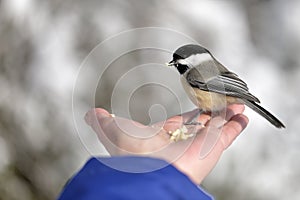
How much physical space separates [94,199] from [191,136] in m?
0.56

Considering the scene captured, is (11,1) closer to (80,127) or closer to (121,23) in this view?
(121,23)

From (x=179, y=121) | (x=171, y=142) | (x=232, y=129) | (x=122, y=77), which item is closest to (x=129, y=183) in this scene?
(x=171, y=142)

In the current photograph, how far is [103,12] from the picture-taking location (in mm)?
2277

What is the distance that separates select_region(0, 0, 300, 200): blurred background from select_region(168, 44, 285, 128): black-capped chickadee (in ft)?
0.92

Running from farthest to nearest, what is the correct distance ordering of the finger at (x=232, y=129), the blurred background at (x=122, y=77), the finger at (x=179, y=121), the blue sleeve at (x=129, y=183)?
1. the blurred background at (x=122, y=77)
2. the finger at (x=179, y=121)
3. the finger at (x=232, y=129)
4. the blue sleeve at (x=129, y=183)

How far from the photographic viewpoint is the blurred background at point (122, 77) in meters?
2.04

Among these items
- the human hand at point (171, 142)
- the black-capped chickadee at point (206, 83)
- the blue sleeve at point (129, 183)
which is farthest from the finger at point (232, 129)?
the blue sleeve at point (129, 183)

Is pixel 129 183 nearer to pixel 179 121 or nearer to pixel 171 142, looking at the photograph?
pixel 171 142

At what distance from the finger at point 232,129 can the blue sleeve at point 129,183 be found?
50 cm

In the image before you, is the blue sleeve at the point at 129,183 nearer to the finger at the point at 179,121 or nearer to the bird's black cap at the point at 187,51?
the finger at the point at 179,121

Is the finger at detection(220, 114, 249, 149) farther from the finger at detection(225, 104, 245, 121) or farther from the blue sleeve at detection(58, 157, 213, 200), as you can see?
the blue sleeve at detection(58, 157, 213, 200)

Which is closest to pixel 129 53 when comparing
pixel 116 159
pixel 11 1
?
pixel 11 1

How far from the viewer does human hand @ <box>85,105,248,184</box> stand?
3.36 feet

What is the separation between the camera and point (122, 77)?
208cm
